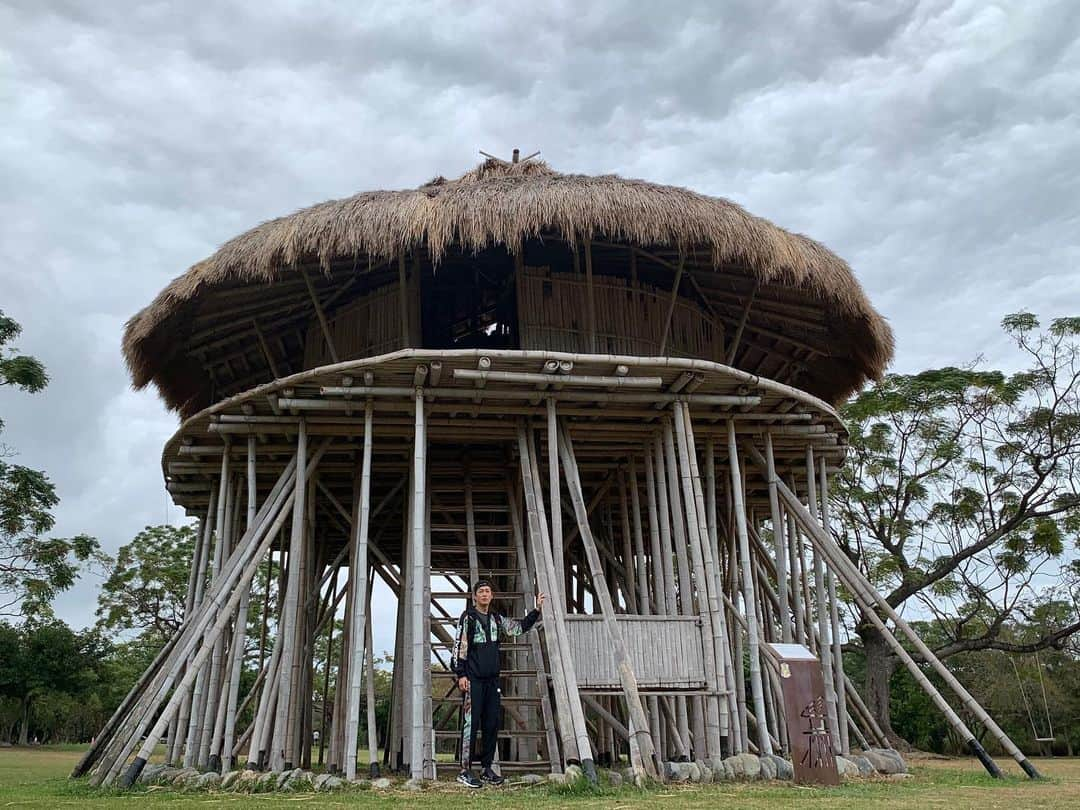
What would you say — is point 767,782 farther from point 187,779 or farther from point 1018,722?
point 1018,722

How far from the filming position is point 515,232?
976 cm

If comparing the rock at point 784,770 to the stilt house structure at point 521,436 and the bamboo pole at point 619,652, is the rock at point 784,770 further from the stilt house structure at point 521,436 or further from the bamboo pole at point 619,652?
the bamboo pole at point 619,652

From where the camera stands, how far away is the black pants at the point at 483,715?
28.3 feet

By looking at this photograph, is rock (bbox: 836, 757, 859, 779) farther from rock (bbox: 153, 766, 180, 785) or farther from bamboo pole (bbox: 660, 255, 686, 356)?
rock (bbox: 153, 766, 180, 785)

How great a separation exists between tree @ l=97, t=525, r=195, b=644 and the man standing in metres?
24.6

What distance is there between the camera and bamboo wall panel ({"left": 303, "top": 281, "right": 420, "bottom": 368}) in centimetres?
1121

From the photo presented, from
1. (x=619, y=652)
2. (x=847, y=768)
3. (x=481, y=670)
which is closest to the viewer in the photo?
(x=481, y=670)

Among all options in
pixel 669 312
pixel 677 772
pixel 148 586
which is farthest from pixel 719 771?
pixel 148 586

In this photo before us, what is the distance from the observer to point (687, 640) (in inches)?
388

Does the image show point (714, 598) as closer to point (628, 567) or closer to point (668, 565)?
point (668, 565)

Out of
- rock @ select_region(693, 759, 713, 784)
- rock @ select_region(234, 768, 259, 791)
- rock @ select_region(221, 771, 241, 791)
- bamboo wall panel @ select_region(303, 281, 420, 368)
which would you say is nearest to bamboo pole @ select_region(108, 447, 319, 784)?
rock @ select_region(221, 771, 241, 791)

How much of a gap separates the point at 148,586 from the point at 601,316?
2540cm

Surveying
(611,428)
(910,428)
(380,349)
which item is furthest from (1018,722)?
(380,349)

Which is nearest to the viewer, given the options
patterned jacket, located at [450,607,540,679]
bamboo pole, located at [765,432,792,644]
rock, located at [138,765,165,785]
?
patterned jacket, located at [450,607,540,679]
